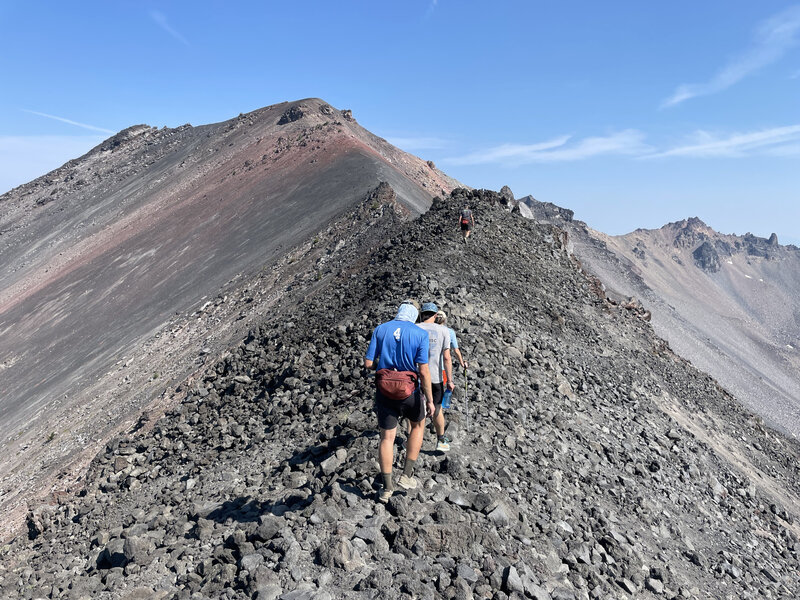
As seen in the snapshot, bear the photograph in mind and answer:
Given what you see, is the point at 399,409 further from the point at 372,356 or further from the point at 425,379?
the point at 372,356

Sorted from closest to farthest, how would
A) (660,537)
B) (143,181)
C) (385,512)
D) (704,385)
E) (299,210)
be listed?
(385,512) → (660,537) → (704,385) → (299,210) → (143,181)

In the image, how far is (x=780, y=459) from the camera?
18.0m

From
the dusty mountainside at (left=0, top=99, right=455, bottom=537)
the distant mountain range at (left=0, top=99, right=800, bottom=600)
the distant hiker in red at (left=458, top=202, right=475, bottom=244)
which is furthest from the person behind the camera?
the dusty mountainside at (left=0, top=99, right=455, bottom=537)

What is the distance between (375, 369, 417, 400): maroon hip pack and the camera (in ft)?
20.4

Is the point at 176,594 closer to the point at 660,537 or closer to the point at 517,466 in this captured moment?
the point at 517,466

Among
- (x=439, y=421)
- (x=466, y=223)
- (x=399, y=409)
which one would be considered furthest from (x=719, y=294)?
(x=399, y=409)

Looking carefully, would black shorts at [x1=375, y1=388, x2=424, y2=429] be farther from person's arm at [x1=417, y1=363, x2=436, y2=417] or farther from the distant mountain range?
the distant mountain range

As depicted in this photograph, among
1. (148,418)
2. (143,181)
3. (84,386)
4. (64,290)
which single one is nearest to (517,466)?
(148,418)

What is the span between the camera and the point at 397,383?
6227mm

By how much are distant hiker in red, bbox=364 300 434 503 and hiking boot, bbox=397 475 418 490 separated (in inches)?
7.1

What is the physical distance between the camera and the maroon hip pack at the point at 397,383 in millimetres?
6227

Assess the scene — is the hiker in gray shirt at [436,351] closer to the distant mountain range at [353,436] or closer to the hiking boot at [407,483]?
the distant mountain range at [353,436]

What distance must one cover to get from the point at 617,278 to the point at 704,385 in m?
89.4

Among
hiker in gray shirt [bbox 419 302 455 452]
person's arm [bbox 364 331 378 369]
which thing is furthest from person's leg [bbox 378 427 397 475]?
hiker in gray shirt [bbox 419 302 455 452]
